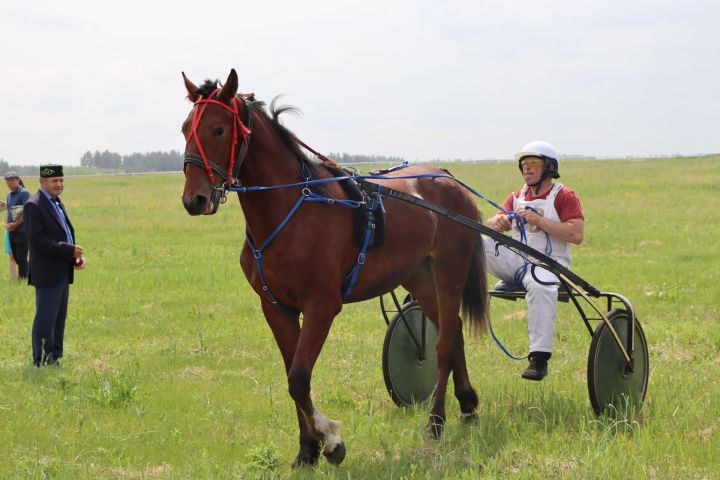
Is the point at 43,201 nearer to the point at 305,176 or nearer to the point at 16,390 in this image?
the point at 16,390

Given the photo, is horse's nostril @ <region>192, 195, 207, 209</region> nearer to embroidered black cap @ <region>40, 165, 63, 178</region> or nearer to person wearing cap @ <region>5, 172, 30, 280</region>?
embroidered black cap @ <region>40, 165, 63, 178</region>

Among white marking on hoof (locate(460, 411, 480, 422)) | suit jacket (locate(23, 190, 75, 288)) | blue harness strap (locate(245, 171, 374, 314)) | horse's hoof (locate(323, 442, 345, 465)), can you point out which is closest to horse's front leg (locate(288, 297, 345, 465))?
horse's hoof (locate(323, 442, 345, 465))

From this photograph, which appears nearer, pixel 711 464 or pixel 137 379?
pixel 711 464

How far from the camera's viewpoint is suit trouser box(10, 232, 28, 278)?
1476cm

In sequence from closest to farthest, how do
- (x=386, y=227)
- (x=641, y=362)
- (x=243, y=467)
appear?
(x=243, y=467) < (x=386, y=227) < (x=641, y=362)

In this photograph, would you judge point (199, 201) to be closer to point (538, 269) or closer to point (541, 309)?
point (541, 309)

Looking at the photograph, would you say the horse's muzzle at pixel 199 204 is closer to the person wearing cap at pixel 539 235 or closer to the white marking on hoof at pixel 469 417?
the person wearing cap at pixel 539 235

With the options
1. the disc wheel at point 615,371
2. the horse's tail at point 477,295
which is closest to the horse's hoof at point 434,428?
the horse's tail at point 477,295

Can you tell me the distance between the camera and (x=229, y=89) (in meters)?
5.28

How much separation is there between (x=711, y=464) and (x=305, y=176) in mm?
3255

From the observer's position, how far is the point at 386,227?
6246 millimetres

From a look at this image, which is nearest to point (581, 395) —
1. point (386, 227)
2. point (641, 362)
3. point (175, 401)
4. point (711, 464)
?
point (641, 362)

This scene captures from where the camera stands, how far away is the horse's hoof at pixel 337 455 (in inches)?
223

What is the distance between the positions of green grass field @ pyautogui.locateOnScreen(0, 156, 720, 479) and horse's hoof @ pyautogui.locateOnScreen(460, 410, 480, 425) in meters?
0.06
